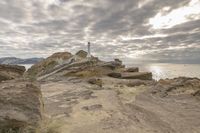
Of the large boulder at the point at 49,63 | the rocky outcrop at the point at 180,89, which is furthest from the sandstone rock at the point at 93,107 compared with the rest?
the large boulder at the point at 49,63

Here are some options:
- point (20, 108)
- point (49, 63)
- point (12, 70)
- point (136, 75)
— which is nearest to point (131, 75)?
point (136, 75)

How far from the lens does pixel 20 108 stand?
31.6ft

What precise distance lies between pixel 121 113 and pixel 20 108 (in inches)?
193

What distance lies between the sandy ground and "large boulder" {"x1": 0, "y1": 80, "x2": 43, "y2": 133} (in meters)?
1.26

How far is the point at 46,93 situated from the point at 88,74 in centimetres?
1134

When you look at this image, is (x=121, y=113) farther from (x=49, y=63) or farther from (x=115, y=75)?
(x=49, y=63)

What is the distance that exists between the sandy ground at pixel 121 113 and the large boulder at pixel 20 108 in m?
1.26

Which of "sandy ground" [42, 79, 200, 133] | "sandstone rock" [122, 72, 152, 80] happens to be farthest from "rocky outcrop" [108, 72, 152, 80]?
"sandy ground" [42, 79, 200, 133]

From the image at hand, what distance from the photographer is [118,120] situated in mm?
10906

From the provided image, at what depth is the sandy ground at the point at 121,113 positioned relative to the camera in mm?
10189

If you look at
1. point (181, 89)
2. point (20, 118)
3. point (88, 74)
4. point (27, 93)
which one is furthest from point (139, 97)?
point (88, 74)

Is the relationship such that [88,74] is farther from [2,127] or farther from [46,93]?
[2,127]

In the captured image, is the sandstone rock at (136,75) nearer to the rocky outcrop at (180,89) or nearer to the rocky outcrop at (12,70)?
the rocky outcrop at (180,89)

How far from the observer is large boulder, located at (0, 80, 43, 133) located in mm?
8781
